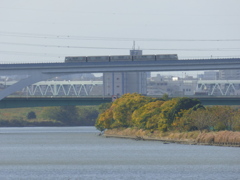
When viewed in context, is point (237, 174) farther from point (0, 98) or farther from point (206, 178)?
point (0, 98)

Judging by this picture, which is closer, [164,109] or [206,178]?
[206,178]

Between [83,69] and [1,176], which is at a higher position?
[83,69]

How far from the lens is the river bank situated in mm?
101438

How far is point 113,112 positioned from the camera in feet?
447

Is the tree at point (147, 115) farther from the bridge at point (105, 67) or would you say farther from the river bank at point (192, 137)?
the bridge at point (105, 67)

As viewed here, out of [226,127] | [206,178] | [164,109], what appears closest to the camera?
[206,178]

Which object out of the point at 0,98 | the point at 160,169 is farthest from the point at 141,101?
the point at 160,169

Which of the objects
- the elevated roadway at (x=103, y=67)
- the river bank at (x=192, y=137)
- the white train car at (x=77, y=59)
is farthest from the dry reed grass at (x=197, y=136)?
the white train car at (x=77, y=59)

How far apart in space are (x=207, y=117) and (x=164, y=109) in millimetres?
12034

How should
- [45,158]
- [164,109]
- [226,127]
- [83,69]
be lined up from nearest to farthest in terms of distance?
[45,158] → [226,127] → [164,109] → [83,69]

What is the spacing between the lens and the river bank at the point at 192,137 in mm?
101438

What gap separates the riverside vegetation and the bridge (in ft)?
26.6

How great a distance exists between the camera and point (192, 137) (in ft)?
358

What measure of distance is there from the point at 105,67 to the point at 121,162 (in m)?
68.6
